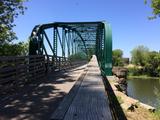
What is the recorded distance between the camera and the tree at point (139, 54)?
142m

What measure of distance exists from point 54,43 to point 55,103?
2177 cm

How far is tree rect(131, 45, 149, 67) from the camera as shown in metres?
142

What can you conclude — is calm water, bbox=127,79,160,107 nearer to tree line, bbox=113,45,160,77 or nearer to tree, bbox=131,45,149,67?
tree line, bbox=113,45,160,77

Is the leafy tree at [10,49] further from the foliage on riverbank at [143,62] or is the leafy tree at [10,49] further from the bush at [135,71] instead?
the bush at [135,71]

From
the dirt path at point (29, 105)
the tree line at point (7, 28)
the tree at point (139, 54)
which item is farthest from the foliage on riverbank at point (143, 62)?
the dirt path at point (29, 105)

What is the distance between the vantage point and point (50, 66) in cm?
2045

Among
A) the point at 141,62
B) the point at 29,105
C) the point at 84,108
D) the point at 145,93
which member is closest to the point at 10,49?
the point at 29,105

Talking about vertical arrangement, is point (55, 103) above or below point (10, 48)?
below

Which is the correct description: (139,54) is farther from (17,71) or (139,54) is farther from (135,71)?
(17,71)


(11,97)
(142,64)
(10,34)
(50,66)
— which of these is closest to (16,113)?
(11,97)

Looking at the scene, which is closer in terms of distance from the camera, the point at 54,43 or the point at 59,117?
the point at 59,117

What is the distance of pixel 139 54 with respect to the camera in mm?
144250

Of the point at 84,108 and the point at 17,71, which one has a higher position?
the point at 17,71

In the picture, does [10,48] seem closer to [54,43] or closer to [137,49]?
[54,43]
